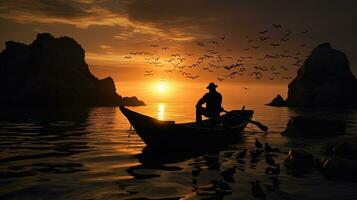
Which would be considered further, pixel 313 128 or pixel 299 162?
pixel 313 128

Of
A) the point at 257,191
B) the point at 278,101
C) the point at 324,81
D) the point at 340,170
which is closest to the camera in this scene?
the point at 257,191

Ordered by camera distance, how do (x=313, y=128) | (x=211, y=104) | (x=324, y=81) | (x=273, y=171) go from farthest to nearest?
1. (x=324, y=81)
2. (x=313, y=128)
3. (x=211, y=104)
4. (x=273, y=171)

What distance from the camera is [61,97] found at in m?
144

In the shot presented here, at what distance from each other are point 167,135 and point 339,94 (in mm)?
166221

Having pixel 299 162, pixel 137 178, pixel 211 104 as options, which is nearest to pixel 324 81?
pixel 211 104

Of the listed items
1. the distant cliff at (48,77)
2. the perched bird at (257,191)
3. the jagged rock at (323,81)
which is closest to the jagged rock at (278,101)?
the jagged rock at (323,81)

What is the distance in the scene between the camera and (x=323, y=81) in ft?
578

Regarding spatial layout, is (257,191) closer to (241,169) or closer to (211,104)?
(241,169)

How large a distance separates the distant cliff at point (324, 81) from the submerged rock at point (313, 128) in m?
152

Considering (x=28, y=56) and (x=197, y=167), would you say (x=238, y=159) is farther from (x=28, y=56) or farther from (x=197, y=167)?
(x=28, y=56)

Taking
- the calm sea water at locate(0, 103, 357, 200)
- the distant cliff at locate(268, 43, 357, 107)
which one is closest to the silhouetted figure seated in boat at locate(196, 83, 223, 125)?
the calm sea water at locate(0, 103, 357, 200)

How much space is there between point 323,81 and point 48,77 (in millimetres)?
131786

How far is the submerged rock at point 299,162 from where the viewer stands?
12.6 meters

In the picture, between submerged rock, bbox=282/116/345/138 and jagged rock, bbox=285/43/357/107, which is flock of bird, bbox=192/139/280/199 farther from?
jagged rock, bbox=285/43/357/107
